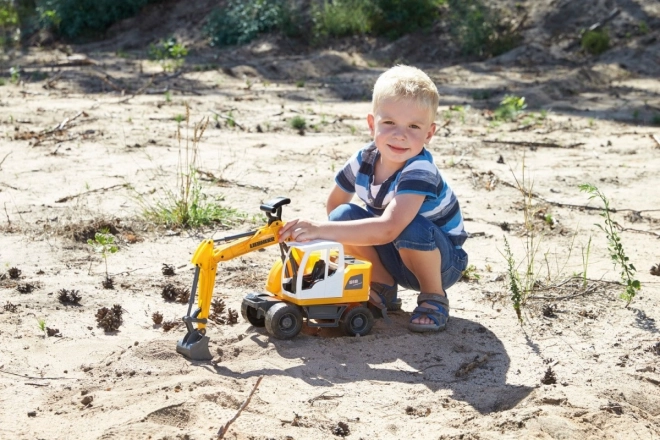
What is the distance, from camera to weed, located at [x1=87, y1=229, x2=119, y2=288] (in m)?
4.83

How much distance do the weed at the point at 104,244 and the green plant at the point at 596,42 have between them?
8.70m

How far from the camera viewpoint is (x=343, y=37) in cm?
1398

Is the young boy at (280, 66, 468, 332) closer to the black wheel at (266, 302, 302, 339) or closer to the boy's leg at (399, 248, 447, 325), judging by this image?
the boy's leg at (399, 248, 447, 325)

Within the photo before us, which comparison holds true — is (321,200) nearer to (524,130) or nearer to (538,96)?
(524,130)

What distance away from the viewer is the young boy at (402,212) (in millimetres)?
4039

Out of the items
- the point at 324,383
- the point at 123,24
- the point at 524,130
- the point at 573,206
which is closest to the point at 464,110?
the point at 524,130

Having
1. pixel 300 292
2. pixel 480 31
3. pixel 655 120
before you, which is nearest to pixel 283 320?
pixel 300 292

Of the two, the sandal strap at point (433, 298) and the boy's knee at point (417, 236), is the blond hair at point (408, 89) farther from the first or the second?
the sandal strap at point (433, 298)

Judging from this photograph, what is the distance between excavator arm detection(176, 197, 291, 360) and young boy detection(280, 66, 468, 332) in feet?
0.29

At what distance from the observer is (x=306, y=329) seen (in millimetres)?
4258

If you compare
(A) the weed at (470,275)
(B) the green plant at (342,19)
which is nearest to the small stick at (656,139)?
(A) the weed at (470,275)

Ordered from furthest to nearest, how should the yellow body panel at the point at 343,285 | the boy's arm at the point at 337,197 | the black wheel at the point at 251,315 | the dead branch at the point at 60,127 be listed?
1. the dead branch at the point at 60,127
2. the boy's arm at the point at 337,197
3. the black wheel at the point at 251,315
4. the yellow body panel at the point at 343,285

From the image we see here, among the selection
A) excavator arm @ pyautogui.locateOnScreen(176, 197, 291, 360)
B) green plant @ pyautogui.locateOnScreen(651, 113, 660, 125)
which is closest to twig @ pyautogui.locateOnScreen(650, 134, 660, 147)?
green plant @ pyautogui.locateOnScreen(651, 113, 660, 125)

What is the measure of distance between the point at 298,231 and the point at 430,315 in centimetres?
78
